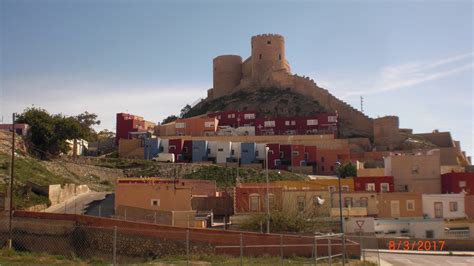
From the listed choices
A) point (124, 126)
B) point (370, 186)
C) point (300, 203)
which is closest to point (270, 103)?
point (124, 126)

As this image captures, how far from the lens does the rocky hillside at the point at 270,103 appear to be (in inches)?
3971

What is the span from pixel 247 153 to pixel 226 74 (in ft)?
146

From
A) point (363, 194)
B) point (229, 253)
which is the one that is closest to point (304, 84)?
point (363, 194)

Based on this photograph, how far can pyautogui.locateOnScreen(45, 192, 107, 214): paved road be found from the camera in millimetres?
37875

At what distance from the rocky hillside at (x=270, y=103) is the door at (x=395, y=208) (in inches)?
2275

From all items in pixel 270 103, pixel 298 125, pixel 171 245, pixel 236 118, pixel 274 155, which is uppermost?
pixel 270 103

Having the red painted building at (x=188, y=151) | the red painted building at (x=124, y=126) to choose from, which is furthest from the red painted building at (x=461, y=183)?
the red painted building at (x=124, y=126)

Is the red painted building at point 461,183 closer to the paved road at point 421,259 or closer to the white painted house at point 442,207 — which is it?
the white painted house at point 442,207

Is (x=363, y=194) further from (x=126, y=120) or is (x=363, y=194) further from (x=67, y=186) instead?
(x=126, y=120)

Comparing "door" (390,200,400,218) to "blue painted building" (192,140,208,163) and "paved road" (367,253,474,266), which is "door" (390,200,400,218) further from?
"blue painted building" (192,140,208,163)

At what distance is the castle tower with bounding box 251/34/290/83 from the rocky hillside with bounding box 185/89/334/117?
3.54 meters

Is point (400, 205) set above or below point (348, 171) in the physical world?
below

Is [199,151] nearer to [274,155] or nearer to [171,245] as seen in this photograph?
[274,155]

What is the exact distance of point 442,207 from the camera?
41250 millimetres
